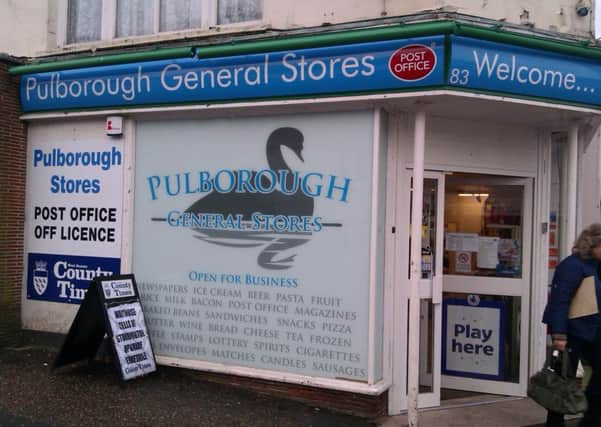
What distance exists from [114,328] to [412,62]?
3900 mm

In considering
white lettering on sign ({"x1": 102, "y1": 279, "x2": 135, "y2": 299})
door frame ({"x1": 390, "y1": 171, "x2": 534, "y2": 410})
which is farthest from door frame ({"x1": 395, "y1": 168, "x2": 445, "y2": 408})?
white lettering on sign ({"x1": 102, "y1": 279, "x2": 135, "y2": 299})

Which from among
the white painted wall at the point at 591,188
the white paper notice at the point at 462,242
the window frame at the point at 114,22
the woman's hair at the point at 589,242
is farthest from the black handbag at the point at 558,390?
the window frame at the point at 114,22

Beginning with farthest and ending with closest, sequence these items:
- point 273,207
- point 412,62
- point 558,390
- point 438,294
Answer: point 273,207, point 438,294, point 412,62, point 558,390

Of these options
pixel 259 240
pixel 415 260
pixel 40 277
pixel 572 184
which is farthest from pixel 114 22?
pixel 572 184

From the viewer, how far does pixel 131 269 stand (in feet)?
22.3

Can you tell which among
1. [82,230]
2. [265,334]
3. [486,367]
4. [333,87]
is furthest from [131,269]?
[486,367]

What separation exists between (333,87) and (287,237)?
1531 millimetres

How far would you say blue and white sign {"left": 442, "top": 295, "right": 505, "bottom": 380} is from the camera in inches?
257

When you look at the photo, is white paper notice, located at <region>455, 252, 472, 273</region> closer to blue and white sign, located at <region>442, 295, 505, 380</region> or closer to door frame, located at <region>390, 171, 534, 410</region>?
door frame, located at <region>390, 171, 534, 410</region>

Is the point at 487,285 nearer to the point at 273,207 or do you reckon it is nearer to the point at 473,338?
the point at 473,338

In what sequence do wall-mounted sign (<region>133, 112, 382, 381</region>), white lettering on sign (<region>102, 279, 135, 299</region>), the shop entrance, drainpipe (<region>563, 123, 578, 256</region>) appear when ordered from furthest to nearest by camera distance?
1. the shop entrance
2. white lettering on sign (<region>102, 279, 135, 299</region>)
3. drainpipe (<region>563, 123, 578, 256</region>)
4. wall-mounted sign (<region>133, 112, 382, 381</region>)

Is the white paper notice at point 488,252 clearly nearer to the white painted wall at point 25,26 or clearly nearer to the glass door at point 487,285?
the glass door at point 487,285

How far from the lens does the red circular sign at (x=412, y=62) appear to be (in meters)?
5.18

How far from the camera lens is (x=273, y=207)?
607 centimetres
